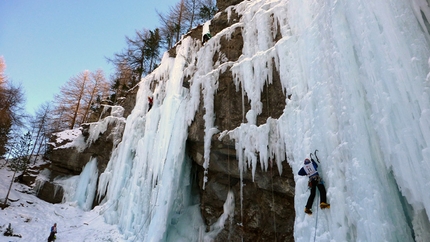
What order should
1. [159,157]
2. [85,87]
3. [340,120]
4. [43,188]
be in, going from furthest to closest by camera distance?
[85,87], [43,188], [159,157], [340,120]

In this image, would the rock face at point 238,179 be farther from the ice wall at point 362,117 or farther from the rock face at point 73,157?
the rock face at point 73,157

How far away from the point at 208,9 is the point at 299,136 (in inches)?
513

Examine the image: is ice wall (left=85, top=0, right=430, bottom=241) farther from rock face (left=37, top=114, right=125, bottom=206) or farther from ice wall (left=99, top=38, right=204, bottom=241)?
rock face (left=37, top=114, right=125, bottom=206)

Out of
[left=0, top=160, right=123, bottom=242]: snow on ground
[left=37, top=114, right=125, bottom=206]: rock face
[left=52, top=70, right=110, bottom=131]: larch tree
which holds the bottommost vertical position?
[left=0, top=160, right=123, bottom=242]: snow on ground

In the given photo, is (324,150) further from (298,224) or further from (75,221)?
(75,221)

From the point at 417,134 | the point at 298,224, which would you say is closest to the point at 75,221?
the point at 298,224

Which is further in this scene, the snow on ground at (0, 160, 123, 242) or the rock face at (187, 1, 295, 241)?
the snow on ground at (0, 160, 123, 242)

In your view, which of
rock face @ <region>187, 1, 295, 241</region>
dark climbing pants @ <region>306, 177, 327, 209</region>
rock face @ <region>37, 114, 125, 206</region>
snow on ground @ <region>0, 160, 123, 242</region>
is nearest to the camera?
dark climbing pants @ <region>306, 177, 327, 209</region>

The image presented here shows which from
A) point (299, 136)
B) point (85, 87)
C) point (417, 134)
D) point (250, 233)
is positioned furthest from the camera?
point (85, 87)

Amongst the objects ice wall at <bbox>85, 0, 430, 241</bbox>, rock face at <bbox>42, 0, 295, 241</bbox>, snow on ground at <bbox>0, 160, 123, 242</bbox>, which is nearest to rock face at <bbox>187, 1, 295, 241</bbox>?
rock face at <bbox>42, 0, 295, 241</bbox>

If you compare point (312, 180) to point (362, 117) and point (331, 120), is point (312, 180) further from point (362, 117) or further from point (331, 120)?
point (362, 117)

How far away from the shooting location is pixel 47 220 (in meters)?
11.4

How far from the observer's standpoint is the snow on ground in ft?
32.1

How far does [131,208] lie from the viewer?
381 inches
